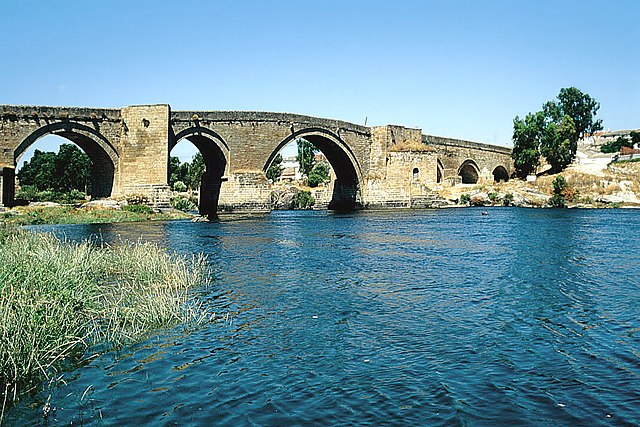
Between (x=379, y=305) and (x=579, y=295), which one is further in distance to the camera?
(x=579, y=295)

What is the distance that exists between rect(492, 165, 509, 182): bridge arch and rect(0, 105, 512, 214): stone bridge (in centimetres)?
2377

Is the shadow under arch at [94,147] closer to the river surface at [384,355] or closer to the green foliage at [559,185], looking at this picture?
the river surface at [384,355]

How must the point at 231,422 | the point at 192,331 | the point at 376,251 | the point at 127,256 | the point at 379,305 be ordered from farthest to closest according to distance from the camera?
the point at 376,251, the point at 127,256, the point at 379,305, the point at 192,331, the point at 231,422

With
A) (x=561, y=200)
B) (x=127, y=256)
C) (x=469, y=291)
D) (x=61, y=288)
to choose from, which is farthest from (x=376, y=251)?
(x=561, y=200)

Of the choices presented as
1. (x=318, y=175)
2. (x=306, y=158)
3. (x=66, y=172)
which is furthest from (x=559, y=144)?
(x=66, y=172)

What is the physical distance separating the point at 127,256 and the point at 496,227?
2227 cm

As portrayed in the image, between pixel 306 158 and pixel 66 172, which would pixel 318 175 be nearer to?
pixel 306 158

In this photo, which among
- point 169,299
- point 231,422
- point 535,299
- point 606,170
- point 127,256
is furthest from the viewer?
point 606,170

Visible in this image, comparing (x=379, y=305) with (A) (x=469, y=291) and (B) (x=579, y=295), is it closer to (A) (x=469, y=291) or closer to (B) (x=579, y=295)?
(A) (x=469, y=291)

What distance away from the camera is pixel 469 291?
43.1 feet

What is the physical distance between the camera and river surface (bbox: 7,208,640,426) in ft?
20.6

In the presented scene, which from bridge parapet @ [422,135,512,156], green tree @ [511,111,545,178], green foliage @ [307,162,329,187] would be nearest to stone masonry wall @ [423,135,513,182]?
bridge parapet @ [422,135,512,156]

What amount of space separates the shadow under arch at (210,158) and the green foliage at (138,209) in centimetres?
426

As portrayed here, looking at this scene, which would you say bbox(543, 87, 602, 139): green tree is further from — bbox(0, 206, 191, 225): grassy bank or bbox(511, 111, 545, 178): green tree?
bbox(0, 206, 191, 225): grassy bank
